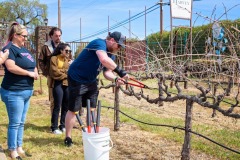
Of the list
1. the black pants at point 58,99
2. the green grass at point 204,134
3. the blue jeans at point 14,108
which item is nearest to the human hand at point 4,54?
the blue jeans at point 14,108

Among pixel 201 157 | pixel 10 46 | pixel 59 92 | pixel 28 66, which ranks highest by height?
pixel 10 46

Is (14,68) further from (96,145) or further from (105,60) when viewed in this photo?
(96,145)

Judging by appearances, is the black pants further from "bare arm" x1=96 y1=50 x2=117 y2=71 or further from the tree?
the tree

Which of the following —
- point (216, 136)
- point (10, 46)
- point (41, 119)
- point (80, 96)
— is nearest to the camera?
point (10, 46)

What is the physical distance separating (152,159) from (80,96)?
118cm

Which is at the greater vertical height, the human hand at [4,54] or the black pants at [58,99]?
the human hand at [4,54]

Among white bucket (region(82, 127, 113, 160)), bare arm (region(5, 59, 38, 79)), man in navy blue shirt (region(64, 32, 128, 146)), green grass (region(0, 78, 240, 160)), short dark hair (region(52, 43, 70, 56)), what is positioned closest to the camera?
white bucket (region(82, 127, 113, 160))

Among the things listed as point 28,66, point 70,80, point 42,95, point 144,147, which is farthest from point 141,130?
point 42,95

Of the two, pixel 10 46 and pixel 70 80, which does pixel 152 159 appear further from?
pixel 10 46

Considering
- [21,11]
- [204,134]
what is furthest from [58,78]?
[21,11]

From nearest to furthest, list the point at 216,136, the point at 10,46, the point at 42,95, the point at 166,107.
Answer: the point at 10,46 → the point at 216,136 → the point at 166,107 → the point at 42,95

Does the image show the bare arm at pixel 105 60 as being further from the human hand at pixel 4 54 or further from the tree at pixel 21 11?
the tree at pixel 21 11

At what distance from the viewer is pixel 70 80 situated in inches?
154

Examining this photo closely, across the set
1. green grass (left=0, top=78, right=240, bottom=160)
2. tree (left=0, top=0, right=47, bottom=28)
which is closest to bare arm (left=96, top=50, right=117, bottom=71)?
green grass (left=0, top=78, right=240, bottom=160)
